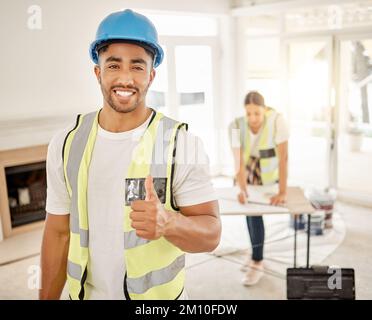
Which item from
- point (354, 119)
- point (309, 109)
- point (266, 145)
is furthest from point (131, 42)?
point (309, 109)

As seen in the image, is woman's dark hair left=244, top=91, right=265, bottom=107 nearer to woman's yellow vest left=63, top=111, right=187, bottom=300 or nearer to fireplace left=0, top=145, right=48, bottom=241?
fireplace left=0, top=145, right=48, bottom=241

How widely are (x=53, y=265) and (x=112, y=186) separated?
0.23m

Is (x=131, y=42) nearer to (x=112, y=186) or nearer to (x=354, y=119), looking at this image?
(x=112, y=186)

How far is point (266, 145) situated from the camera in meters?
2.05

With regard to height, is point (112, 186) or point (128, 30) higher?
point (128, 30)

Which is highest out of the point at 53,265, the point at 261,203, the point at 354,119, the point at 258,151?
the point at 354,119

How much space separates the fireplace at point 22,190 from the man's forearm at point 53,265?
1.68ft

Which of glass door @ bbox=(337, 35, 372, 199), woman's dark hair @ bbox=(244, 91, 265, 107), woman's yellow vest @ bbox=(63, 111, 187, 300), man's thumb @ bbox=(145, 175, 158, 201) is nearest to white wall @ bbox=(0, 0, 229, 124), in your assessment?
woman's yellow vest @ bbox=(63, 111, 187, 300)

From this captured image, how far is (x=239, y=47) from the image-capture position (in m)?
3.40

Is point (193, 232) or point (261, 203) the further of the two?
point (261, 203)

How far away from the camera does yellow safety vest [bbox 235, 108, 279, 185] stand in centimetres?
201

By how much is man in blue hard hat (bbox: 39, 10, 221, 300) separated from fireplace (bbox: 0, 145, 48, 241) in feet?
1.85
